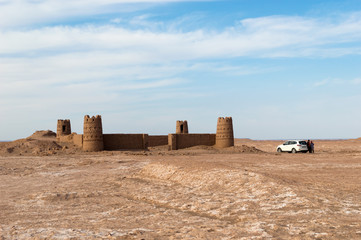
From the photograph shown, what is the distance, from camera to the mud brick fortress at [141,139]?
32.8 m

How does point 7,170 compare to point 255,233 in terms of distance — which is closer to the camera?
point 255,233

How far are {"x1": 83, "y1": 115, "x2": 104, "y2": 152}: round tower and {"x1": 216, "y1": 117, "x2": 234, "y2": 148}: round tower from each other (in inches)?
455

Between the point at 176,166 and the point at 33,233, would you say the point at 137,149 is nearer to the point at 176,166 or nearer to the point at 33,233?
the point at 176,166

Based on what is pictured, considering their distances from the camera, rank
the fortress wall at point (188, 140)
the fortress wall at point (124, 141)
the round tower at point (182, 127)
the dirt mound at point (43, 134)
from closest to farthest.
→ the fortress wall at point (124, 141), the fortress wall at point (188, 140), the round tower at point (182, 127), the dirt mound at point (43, 134)

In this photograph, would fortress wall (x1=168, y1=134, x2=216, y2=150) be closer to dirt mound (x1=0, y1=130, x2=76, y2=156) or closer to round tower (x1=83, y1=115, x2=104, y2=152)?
round tower (x1=83, y1=115, x2=104, y2=152)

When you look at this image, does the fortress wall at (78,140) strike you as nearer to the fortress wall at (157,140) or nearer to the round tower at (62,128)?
the fortress wall at (157,140)

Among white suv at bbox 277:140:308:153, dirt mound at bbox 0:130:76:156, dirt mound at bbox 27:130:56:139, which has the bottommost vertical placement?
white suv at bbox 277:140:308:153

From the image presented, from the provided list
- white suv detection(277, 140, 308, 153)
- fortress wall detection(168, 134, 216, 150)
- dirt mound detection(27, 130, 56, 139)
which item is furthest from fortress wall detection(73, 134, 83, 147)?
dirt mound detection(27, 130, 56, 139)

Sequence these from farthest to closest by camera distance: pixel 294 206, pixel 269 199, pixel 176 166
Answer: pixel 176 166 → pixel 269 199 → pixel 294 206

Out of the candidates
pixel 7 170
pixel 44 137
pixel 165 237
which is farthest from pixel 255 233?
pixel 44 137

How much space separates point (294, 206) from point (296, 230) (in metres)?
2.02

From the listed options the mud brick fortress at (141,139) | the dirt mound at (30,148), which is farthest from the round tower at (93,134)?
the dirt mound at (30,148)

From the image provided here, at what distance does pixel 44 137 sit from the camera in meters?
53.8

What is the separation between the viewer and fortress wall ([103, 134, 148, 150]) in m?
33.9
